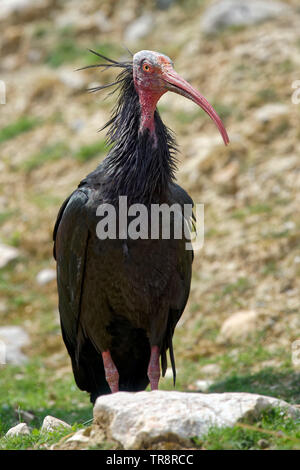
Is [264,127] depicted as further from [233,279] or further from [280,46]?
[233,279]

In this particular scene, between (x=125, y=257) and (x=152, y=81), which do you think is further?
(x=152, y=81)

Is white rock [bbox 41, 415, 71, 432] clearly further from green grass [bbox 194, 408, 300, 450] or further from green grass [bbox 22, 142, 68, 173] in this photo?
green grass [bbox 22, 142, 68, 173]

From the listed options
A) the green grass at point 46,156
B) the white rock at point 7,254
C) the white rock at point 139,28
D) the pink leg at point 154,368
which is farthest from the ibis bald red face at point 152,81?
→ the white rock at point 139,28

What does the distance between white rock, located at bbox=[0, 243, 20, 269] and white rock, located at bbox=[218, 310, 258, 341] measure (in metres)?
3.61

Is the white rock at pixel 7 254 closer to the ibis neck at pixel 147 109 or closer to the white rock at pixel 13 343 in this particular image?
the white rock at pixel 13 343

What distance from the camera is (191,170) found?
412 inches

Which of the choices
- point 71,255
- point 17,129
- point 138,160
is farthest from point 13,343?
point 17,129

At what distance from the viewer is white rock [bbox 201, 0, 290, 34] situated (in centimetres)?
1246

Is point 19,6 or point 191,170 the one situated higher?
point 19,6

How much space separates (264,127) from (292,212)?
173 centimetres

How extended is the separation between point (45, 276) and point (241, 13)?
6026mm

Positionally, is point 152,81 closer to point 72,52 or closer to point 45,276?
point 45,276

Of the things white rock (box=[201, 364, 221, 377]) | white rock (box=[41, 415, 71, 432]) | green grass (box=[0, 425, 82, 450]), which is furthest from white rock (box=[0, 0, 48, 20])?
green grass (box=[0, 425, 82, 450])
